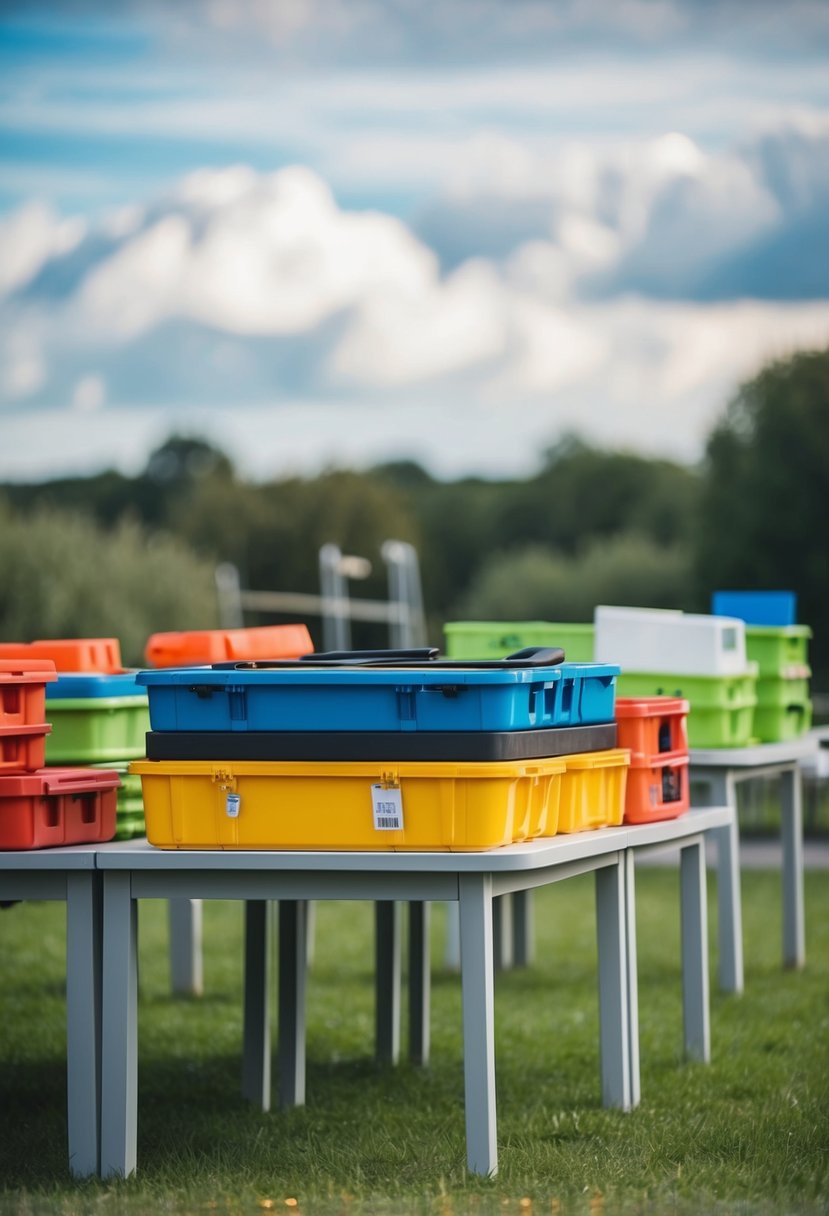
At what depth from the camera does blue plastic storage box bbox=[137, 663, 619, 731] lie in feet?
14.3

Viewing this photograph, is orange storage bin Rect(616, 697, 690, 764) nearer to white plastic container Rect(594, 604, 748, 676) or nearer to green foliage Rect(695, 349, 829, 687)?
white plastic container Rect(594, 604, 748, 676)

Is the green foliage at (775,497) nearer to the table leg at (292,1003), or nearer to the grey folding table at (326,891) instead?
the table leg at (292,1003)

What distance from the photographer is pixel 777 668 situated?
816cm

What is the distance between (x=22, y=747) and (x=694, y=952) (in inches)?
96.8

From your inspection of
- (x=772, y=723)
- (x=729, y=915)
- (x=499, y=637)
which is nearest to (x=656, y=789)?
(x=729, y=915)

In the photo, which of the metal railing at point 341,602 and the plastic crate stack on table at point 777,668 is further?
the metal railing at point 341,602

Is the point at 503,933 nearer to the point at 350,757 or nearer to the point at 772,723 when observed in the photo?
the point at 772,723

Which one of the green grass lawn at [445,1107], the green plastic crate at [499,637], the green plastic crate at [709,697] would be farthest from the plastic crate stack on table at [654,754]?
the green plastic crate at [499,637]

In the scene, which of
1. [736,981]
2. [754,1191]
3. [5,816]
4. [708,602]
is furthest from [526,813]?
[708,602]

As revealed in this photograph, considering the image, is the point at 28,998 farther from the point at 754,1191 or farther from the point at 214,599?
the point at 214,599

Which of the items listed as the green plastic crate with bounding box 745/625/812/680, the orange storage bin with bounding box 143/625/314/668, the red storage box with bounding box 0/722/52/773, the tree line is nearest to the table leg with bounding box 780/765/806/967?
the green plastic crate with bounding box 745/625/812/680

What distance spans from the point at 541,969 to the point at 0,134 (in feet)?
138

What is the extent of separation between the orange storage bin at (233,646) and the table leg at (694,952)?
151 cm

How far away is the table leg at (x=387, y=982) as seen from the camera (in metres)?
6.15
